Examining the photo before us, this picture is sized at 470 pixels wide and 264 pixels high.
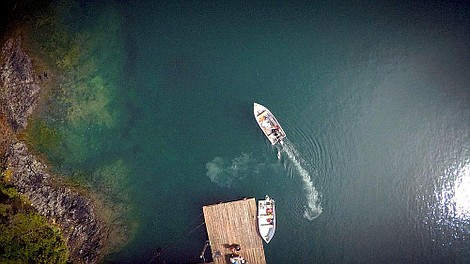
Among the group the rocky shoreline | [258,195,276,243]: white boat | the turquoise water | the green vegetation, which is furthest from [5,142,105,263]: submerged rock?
[258,195,276,243]: white boat

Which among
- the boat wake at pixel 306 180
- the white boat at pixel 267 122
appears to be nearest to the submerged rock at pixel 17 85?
the white boat at pixel 267 122

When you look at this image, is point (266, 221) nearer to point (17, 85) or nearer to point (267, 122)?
point (267, 122)

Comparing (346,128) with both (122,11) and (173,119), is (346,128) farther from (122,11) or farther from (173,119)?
(122,11)

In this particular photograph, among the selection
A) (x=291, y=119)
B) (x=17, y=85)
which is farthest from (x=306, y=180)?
(x=17, y=85)

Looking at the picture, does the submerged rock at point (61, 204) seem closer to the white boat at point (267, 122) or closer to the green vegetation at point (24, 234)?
the green vegetation at point (24, 234)

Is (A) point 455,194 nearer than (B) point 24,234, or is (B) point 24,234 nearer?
(B) point 24,234

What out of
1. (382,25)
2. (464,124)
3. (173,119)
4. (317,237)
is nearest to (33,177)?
(173,119)
